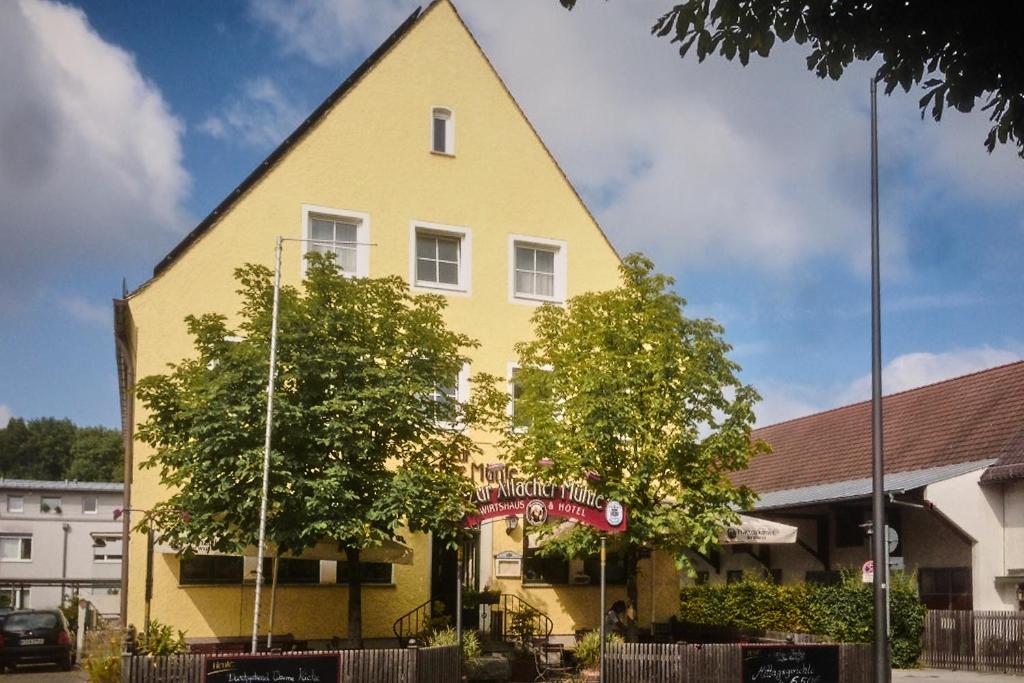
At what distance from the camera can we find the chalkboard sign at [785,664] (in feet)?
58.7

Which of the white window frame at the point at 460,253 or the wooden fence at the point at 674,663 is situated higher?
the white window frame at the point at 460,253

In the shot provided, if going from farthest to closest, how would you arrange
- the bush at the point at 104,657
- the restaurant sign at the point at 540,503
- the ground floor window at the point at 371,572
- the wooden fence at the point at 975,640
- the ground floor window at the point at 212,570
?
the wooden fence at the point at 975,640 → the ground floor window at the point at 371,572 → the ground floor window at the point at 212,570 → the restaurant sign at the point at 540,503 → the bush at the point at 104,657

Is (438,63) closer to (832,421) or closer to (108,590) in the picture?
(832,421)

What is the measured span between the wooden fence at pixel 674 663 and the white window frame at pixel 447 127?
12651mm

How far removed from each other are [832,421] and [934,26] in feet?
119

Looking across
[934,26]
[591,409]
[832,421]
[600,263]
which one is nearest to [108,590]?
[832,421]

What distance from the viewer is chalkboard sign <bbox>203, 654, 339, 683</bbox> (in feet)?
50.0

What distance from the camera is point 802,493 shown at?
121ft

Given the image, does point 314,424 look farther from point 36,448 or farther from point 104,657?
point 36,448

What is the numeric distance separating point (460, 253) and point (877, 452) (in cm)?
1078

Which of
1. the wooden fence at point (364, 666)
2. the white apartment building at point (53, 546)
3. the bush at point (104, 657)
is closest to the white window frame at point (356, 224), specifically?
the bush at point (104, 657)

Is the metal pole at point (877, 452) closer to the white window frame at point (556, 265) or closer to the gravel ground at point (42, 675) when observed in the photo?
the white window frame at point (556, 265)

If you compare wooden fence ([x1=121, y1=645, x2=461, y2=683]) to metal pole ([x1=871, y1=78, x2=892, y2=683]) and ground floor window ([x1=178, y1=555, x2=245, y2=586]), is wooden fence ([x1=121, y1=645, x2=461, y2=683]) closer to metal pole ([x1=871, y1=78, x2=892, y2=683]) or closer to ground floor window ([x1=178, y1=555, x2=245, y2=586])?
metal pole ([x1=871, y1=78, x2=892, y2=683])

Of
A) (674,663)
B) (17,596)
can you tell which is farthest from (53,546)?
(674,663)
